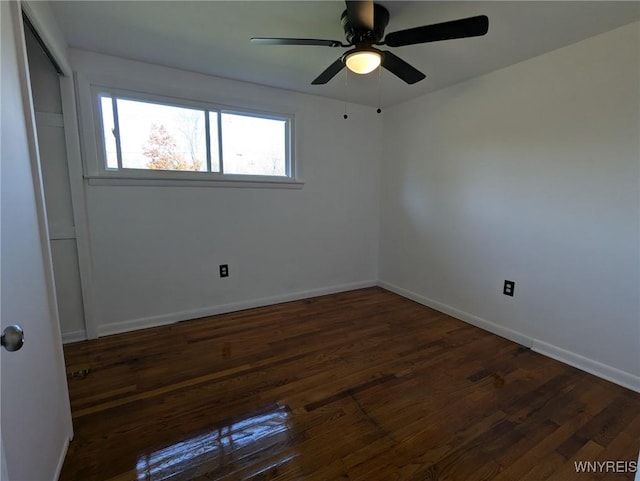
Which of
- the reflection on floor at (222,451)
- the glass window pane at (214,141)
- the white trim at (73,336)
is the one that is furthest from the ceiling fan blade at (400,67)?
the white trim at (73,336)

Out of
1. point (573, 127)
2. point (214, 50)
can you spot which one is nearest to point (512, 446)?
point (573, 127)

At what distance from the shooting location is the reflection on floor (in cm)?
131

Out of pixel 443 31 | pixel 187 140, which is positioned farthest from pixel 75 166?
pixel 443 31

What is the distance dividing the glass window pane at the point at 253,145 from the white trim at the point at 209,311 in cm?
134

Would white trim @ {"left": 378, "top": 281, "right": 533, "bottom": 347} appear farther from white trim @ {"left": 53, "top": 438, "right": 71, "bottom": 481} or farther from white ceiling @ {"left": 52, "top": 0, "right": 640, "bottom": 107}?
white trim @ {"left": 53, "top": 438, "right": 71, "bottom": 481}

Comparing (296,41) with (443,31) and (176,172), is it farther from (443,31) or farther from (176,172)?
(176,172)

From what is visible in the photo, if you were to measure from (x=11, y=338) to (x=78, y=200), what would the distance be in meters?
1.96

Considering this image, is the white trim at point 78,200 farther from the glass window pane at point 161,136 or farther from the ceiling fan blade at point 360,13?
the ceiling fan blade at point 360,13

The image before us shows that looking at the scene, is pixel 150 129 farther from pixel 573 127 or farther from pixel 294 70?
pixel 573 127

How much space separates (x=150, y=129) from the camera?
2568 millimetres

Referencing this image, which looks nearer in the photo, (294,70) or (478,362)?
(478,362)

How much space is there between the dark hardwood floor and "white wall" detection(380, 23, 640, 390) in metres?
0.32

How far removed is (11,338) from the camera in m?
0.76

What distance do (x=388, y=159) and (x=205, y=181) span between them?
2134 mm
